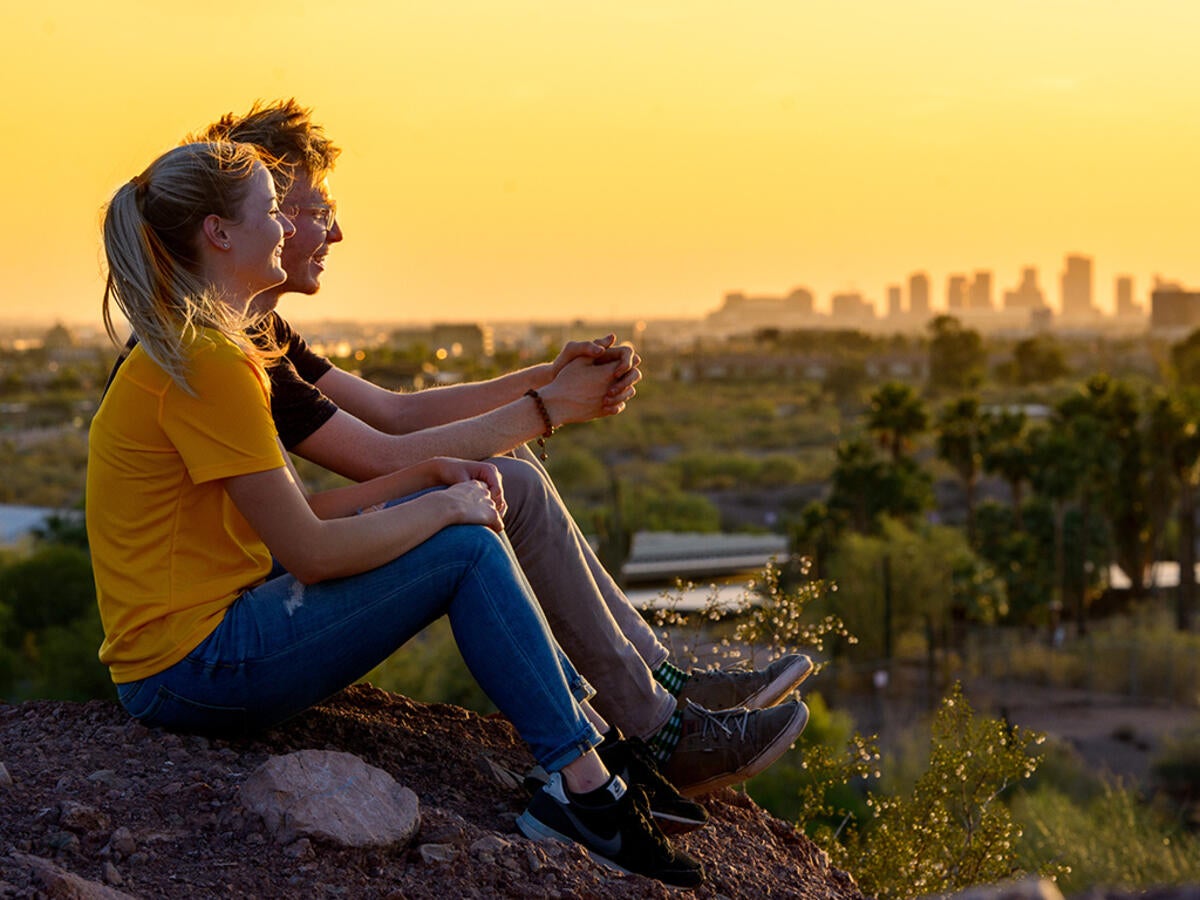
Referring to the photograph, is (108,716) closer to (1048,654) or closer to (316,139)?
(316,139)

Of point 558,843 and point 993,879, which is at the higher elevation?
point 558,843

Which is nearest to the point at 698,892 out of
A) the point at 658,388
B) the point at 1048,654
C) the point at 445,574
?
the point at 445,574

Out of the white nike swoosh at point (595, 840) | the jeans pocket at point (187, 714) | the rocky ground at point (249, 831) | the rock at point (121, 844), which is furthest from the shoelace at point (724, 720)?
the rock at point (121, 844)

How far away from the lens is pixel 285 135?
13.0 ft

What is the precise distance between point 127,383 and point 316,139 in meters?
1.01

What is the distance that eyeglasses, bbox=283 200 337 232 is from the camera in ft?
13.1

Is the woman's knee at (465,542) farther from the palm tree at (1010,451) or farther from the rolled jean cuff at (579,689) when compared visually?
the palm tree at (1010,451)

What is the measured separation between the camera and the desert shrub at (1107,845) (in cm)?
1323

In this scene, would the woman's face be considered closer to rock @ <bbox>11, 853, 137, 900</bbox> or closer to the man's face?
the man's face

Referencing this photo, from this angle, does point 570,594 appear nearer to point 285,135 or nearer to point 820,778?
point 285,135

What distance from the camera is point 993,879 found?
4.95 meters

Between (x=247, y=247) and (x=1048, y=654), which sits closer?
(x=247, y=247)

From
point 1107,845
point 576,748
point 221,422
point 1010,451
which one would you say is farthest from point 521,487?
point 1010,451

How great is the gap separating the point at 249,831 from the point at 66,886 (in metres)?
0.50
